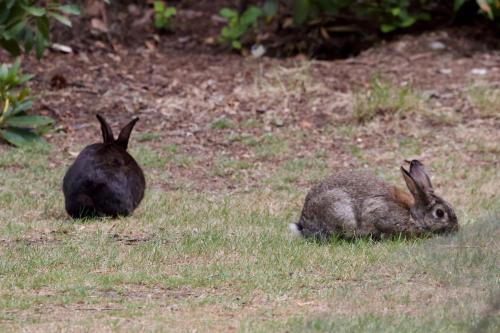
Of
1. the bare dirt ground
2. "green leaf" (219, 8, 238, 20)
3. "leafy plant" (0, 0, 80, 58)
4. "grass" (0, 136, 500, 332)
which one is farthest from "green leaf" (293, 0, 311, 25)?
"grass" (0, 136, 500, 332)

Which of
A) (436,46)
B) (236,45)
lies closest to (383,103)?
(436,46)

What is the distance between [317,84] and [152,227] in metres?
4.89

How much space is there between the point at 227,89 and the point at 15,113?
117 inches

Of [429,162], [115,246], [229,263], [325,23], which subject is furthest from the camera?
[325,23]

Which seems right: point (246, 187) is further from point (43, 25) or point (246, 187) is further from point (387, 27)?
point (387, 27)

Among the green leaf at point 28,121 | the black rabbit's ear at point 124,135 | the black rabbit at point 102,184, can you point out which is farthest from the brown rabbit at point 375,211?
the green leaf at point 28,121

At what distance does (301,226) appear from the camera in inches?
319

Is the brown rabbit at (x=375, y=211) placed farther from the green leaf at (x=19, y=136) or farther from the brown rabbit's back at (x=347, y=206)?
the green leaf at (x=19, y=136)

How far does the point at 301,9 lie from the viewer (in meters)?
13.3

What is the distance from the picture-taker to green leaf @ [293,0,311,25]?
43.7ft

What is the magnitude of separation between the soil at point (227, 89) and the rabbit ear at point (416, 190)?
8.57 feet

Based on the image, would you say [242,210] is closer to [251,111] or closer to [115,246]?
[115,246]

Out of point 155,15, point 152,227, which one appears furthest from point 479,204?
point 155,15

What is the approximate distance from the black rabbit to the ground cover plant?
0.12m
